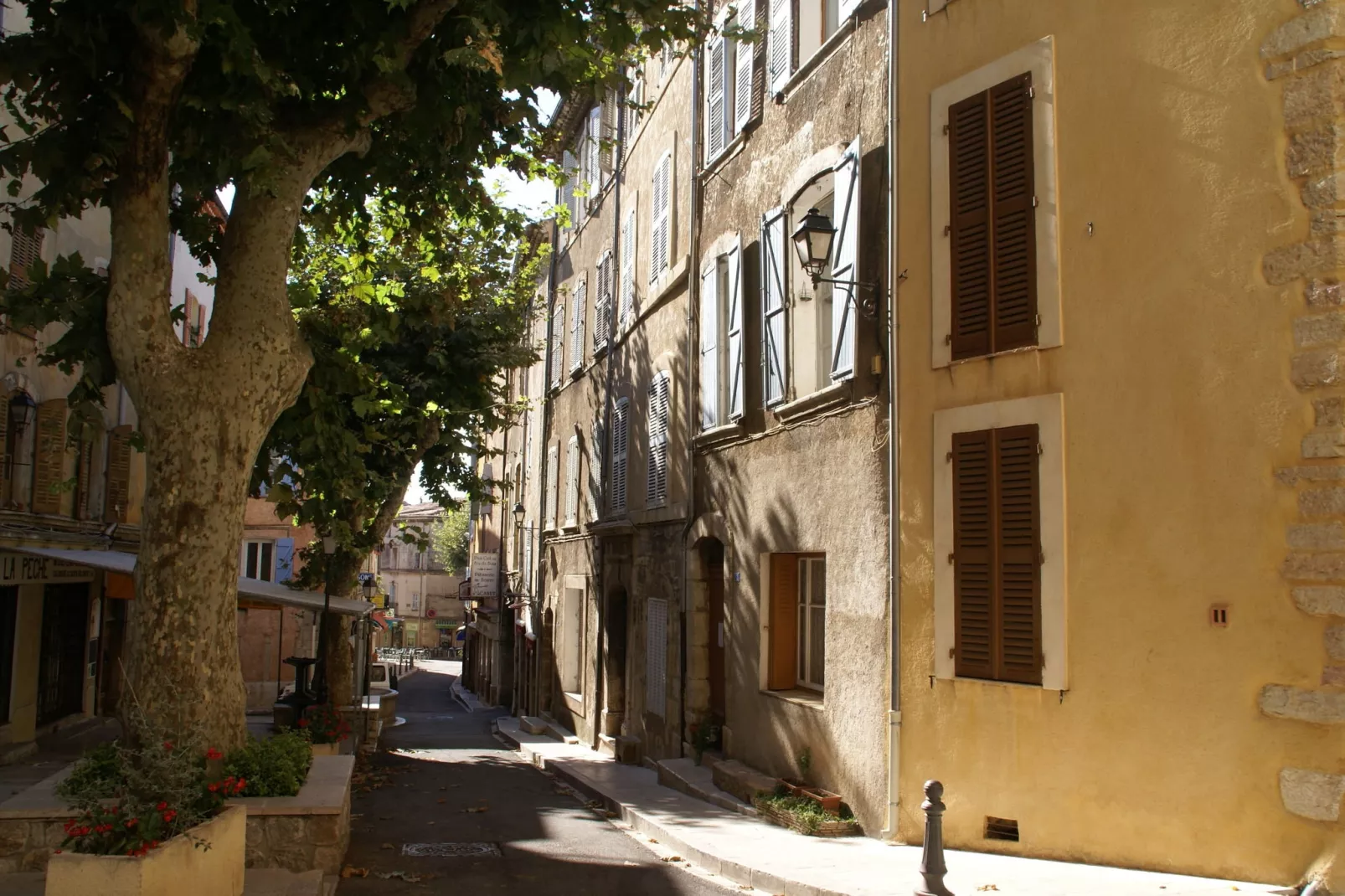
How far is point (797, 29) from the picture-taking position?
11609 mm

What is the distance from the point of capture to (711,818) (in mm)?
10336

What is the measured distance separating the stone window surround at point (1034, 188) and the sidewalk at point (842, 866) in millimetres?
3434

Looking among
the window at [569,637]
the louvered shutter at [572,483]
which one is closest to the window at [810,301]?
the louvered shutter at [572,483]

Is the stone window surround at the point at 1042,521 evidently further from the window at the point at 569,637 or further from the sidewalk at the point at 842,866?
the window at the point at 569,637

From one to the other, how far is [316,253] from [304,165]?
965 cm

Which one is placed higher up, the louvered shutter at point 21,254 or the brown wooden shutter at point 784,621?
the louvered shutter at point 21,254

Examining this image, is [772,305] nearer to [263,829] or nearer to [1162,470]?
[1162,470]

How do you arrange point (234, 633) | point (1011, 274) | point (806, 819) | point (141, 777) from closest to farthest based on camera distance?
point (141, 777), point (234, 633), point (1011, 274), point (806, 819)

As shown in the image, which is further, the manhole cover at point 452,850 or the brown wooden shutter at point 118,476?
the brown wooden shutter at point 118,476

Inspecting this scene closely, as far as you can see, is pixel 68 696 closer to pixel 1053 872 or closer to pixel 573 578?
pixel 573 578

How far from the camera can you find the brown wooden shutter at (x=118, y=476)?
17500 mm

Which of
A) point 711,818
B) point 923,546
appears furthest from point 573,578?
point 923,546

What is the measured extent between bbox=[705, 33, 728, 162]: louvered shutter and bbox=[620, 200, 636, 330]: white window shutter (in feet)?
13.1

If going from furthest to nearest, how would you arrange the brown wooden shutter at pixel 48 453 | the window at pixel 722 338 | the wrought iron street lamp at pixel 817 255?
1. the brown wooden shutter at pixel 48 453
2. the window at pixel 722 338
3. the wrought iron street lamp at pixel 817 255
